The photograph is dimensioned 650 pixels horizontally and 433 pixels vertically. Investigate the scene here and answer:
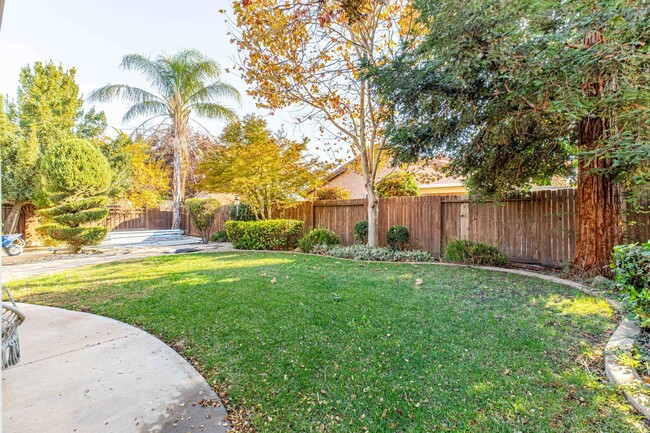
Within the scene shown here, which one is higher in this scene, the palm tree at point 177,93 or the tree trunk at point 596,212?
the palm tree at point 177,93

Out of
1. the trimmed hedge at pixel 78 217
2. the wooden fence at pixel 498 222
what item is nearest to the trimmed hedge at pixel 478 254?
the wooden fence at pixel 498 222

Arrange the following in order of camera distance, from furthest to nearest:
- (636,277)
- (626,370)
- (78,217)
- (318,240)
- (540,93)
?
(78,217) → (318,240) → (540,93) → (636,277) → (626,370)

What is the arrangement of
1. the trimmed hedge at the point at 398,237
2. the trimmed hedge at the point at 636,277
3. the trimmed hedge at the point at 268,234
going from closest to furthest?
1. the trimmed hedge at the point at 636,277
2. the trimmed hedge at the point at 398,237
3. the trimmed hedge at the point at 268,234

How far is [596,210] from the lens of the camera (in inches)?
209

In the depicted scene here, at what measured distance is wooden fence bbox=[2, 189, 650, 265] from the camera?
650 centimetres

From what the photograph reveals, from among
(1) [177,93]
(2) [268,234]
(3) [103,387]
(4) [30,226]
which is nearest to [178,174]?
(1) [177,93]

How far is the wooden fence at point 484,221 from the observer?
650 centimetres

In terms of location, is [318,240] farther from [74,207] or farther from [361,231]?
[74,207]

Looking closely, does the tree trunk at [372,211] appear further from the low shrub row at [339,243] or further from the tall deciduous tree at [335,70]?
the low shrub row at [339,243]

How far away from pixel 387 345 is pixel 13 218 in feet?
49.3

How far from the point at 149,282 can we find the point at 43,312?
5.32ft

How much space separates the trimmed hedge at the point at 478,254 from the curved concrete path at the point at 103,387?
5.86m

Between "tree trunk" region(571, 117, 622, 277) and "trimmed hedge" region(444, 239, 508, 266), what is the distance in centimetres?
136

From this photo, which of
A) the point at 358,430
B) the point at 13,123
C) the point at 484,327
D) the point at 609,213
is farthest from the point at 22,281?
the point at 609,213
